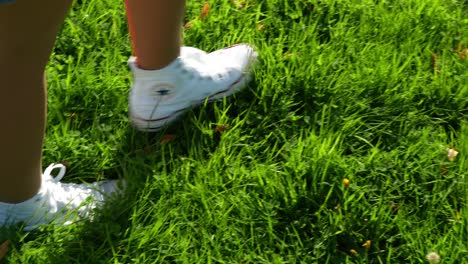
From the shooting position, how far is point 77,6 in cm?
268

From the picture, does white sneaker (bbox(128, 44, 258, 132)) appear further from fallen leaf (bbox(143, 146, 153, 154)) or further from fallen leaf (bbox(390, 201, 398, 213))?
fallen leaf (bbox(390, 201, 398, 213))

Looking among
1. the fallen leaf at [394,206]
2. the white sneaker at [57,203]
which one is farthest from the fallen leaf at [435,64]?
the white sneaker at [57,203]

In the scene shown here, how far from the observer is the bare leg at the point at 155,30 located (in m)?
2.02

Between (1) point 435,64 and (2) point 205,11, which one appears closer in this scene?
(1) point 435,64

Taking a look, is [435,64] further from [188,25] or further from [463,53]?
[188,25]

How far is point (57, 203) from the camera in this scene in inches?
79.4

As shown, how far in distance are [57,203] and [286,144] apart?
0.71m

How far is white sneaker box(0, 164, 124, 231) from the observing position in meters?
1.93

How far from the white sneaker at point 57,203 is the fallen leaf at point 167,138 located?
0.19 metres

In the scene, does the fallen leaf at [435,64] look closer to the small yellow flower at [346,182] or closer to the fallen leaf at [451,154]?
the fallen leaf at [451,154]

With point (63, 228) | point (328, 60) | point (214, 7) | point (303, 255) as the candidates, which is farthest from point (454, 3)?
point (63, 228)

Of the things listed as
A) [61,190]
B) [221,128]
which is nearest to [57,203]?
[61,190]

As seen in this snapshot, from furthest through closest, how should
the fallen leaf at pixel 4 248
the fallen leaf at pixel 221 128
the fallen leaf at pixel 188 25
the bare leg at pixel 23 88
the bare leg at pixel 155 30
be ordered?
the fallen leaf at pixel 188 25 < the fallen leaf at pixel 221 128 < the bare leg at pixel 155 30 < the fallen leaf at pixel 4 248 < the bare leg at pixel 23 88

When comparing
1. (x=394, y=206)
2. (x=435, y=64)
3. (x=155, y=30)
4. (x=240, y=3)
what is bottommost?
(x=394, y=206)
